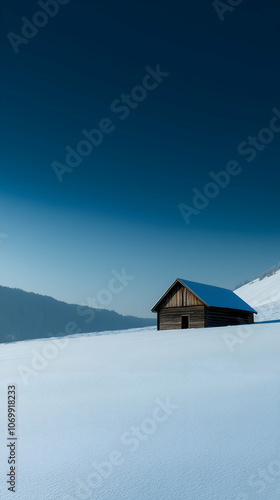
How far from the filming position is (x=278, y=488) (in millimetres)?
4160

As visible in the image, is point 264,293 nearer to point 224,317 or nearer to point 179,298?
point 224,317

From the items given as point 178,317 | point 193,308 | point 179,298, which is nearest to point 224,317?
point 193,308

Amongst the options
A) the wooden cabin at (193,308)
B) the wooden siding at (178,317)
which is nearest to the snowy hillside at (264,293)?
the wooden cabin at (193,308)

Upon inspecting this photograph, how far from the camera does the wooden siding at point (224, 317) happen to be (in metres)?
28.2

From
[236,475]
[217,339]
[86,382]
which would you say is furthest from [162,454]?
[217,339]

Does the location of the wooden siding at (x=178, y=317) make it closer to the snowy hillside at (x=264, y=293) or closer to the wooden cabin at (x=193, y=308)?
the wooden cabin at (x=193, y=308)

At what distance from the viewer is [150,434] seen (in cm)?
579

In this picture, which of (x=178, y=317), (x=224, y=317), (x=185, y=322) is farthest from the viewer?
(x=224, y=317)

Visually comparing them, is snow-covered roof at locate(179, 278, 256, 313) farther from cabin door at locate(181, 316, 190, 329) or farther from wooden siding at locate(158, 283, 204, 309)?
cabin door at locate(181, 316, 190, 329)

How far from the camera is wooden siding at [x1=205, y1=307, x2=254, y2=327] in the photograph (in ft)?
92.4

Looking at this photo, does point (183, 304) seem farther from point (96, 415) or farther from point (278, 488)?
point (278, 488)

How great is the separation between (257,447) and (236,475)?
0.77 m

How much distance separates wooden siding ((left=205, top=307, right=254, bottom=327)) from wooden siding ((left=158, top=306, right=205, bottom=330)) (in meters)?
0.51

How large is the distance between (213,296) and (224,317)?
178cm
